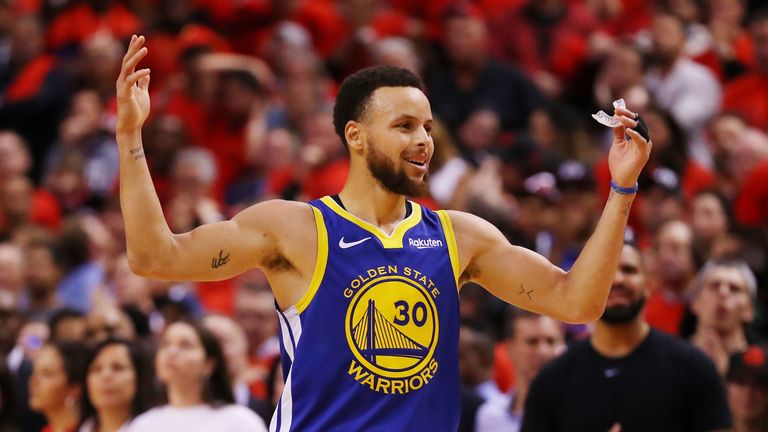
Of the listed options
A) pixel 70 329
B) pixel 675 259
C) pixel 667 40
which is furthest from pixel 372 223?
pixel 667 40

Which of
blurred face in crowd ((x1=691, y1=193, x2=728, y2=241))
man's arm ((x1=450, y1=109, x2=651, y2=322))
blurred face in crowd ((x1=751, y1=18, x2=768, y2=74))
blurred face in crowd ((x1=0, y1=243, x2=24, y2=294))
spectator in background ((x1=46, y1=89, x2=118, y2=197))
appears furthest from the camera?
spectator in background ((x1=46, y1=89, x2=118, y2=197))

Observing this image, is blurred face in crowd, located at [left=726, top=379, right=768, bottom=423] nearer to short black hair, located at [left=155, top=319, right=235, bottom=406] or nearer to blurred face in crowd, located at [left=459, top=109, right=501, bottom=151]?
short black hair, located at [left=155, top=319, right=235, bottom=406]

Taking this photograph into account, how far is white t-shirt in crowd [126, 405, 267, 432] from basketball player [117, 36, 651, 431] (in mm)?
2810

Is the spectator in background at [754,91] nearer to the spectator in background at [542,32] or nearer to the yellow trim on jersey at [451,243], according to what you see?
the spectator in background at [542,32]

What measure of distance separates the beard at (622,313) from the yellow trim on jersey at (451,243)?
2049 mm

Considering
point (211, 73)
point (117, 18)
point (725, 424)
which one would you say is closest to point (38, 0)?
point (117, 18)

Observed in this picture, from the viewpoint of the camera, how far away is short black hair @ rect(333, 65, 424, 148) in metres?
5.06

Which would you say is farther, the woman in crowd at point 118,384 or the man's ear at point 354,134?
the woman in crowd at point 118,384

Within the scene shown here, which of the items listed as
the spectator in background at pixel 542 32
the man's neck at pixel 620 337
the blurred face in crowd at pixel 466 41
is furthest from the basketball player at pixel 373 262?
the spectator in background at pixel 542 32

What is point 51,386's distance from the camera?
8.52 m

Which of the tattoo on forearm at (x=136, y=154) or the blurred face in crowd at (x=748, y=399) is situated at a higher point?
the tattoo on forearm at (x=136, y=154)

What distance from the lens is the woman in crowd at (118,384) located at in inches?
320

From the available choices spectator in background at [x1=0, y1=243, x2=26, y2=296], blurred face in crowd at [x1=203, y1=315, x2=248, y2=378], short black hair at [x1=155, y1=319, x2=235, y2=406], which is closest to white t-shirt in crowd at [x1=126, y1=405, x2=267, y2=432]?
short black hair at [x1=155, y1=319, x2=235, y2=406]

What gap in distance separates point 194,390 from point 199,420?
7.8 inches
